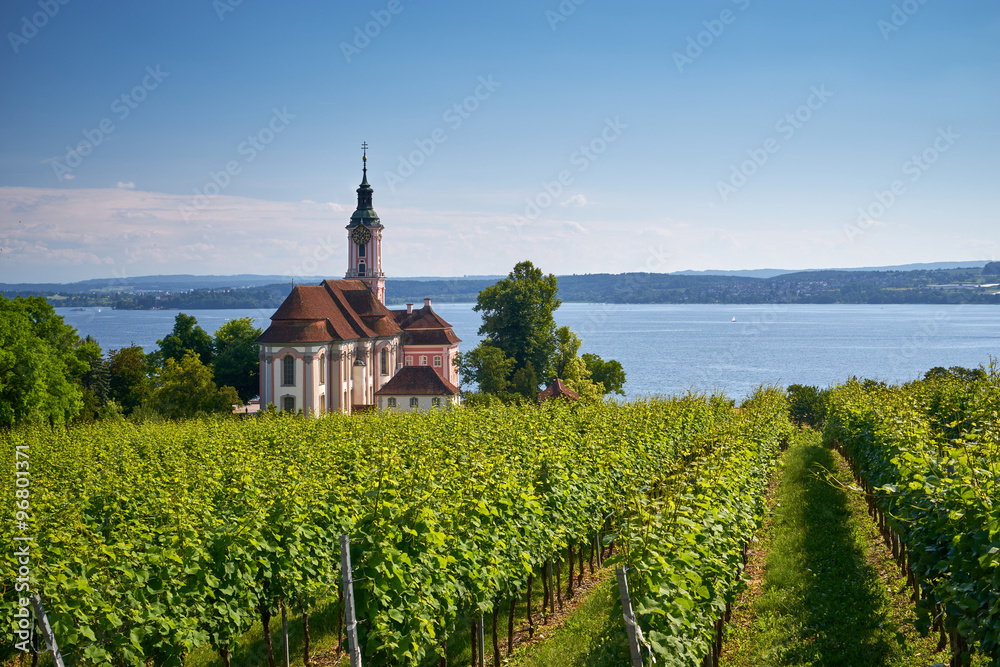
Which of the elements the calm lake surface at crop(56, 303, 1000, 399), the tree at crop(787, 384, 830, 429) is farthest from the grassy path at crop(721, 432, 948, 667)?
the calm lake surface at crop(56, 303, 1000, 399)

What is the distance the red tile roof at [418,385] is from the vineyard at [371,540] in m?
39.6

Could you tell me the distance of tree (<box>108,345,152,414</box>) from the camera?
2288 inches

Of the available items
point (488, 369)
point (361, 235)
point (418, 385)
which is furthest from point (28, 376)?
point (361, 235)

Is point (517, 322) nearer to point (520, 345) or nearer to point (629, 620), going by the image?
point (520, 345)

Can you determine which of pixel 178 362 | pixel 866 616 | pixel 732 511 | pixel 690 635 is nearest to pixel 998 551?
pixel 690 635

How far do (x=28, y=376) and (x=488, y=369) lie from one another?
1121 inches

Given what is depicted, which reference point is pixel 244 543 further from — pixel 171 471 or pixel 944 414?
pixel 944 414

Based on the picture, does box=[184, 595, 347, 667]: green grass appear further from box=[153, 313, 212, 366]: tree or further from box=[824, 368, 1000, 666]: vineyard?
box=[153, 313, 212, 366]: tree

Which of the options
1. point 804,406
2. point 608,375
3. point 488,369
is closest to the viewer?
point 804,406

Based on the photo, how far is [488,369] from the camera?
56219 mm

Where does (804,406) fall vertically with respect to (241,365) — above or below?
below

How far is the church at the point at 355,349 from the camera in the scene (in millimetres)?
51531

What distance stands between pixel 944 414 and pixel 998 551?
1100 cm

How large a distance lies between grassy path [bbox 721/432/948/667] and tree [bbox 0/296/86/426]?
34.6 m
